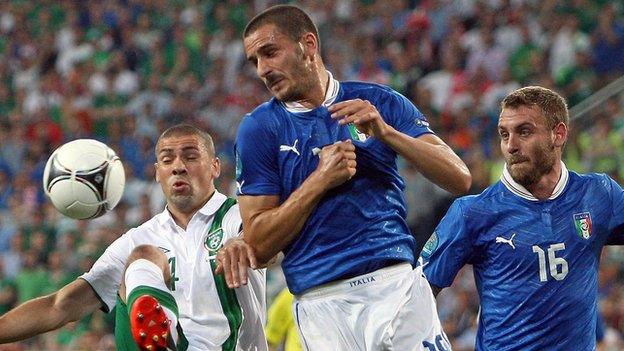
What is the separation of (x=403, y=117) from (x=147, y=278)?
138cm

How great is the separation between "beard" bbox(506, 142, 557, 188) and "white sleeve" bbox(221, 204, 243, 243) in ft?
4.47

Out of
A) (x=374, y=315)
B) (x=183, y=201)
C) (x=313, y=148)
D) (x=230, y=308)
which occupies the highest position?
(x=183, y=201)

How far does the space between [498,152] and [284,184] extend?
6023 mm

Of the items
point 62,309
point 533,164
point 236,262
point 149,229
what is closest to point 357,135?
point 236,262

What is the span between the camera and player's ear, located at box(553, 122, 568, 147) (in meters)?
5.07

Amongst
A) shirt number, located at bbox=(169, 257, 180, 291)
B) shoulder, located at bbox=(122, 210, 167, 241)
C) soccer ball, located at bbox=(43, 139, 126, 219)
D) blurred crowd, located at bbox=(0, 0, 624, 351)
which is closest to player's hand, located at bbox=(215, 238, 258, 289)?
shirt number, located at bbox=(169, 257, 180, 291)

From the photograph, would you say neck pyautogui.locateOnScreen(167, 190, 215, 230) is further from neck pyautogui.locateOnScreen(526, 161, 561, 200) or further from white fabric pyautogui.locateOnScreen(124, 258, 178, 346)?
neck pyautogui.locateOnScreen(526, 161, 561, 200)

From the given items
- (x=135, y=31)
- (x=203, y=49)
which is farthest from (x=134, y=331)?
(x=135, y=31)

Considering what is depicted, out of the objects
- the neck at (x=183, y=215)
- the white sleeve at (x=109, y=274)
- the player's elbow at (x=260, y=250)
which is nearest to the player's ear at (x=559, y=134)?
the player's elbow at (x=260, y=250)

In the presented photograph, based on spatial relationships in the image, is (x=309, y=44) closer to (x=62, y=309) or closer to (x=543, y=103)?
(x=543, y=103)

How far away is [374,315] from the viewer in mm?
4371

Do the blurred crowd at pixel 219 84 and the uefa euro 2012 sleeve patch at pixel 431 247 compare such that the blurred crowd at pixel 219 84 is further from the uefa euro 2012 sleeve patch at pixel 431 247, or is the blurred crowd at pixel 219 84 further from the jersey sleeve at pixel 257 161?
the jersey sleeve at pixel 257 161

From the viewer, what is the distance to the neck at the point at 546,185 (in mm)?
5156

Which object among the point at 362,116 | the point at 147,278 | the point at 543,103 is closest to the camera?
the point at 362,116
